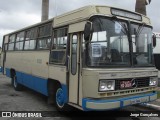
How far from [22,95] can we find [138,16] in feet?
21.7

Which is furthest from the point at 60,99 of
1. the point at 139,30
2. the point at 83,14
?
the point at 139,30

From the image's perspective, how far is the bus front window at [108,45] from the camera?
712cm

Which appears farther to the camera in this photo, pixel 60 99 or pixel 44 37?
pixel 44 37

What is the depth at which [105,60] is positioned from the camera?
7168 millimetres

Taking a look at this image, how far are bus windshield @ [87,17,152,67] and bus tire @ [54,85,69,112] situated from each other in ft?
6.51

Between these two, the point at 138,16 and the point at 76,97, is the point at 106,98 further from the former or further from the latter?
the point at 138,16

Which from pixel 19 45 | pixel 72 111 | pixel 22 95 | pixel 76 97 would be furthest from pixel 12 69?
pixel 76 97

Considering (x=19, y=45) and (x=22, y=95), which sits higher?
(x=19, y=45)

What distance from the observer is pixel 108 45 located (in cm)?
729

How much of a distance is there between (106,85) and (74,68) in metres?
1.22

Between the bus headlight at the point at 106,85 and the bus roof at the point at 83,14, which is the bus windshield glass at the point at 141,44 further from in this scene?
the bus headlight at the point at 106,85

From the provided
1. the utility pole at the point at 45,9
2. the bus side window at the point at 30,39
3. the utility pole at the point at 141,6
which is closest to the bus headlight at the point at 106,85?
the bus side window at the point at 30,39

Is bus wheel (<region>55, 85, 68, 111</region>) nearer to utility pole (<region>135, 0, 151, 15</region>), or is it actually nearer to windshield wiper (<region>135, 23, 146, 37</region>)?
windshield wiper (<region>135, 23, 146, 37</region>)

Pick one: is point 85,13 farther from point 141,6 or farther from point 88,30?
point 141,6
